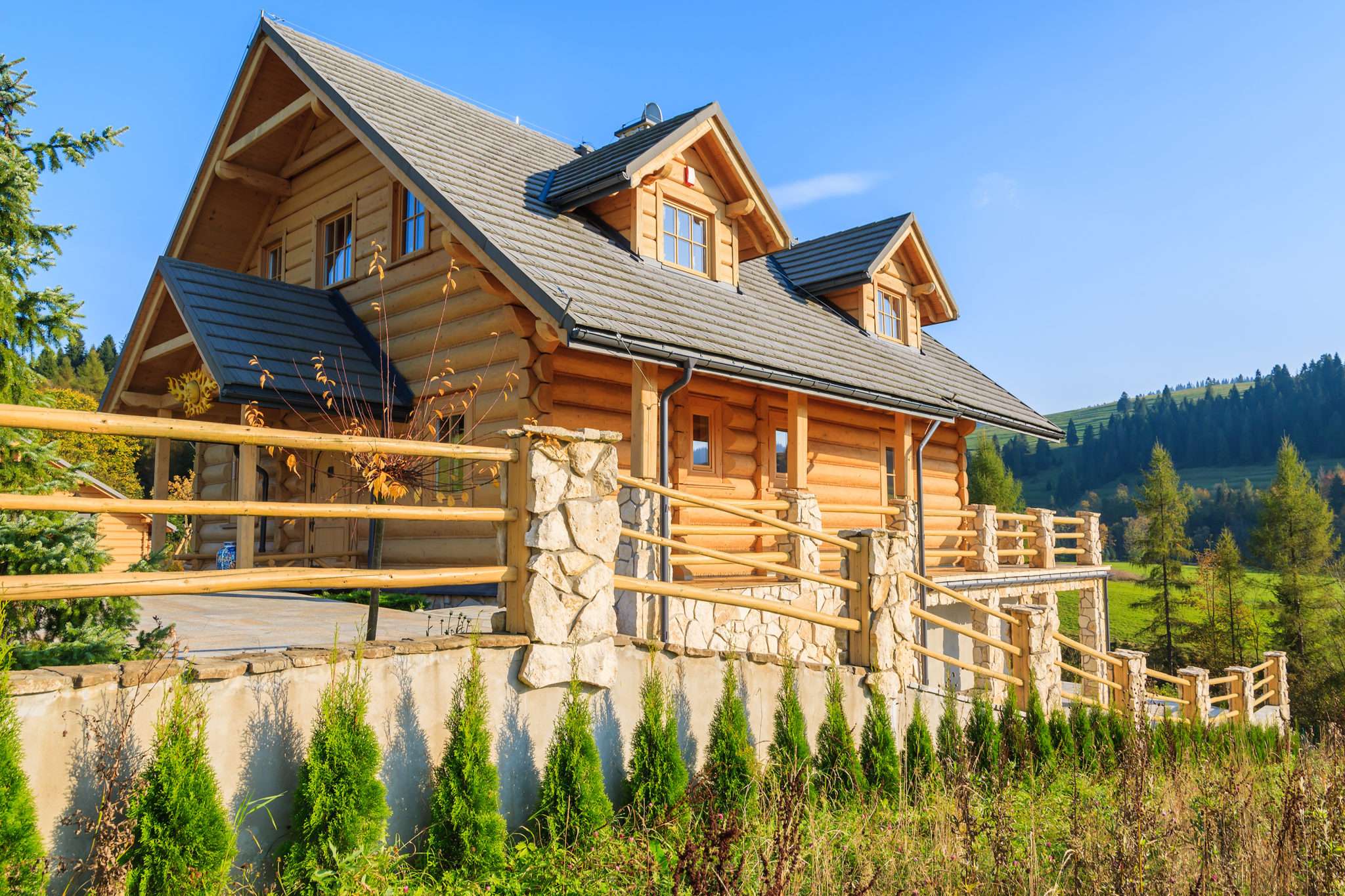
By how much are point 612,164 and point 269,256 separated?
6928 mm

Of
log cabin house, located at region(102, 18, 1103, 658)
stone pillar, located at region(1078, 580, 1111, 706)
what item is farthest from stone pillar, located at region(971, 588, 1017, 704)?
stone pillar, located at region(1078, 580, 1111, 706)

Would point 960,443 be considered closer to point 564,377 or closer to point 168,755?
point 564,377

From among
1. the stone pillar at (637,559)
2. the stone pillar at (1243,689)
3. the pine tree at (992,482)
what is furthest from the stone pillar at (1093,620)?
the pine tree at (992,482)

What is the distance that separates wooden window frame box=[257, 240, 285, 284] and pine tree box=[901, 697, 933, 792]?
40.4ft

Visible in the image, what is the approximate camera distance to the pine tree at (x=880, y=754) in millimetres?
6406

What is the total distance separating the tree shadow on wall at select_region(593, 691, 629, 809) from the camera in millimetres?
5340

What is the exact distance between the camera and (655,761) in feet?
17.3

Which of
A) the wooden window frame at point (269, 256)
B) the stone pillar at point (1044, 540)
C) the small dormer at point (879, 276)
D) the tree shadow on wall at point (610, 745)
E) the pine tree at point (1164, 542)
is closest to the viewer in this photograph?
the tree shadow on wall at point (610, 745)

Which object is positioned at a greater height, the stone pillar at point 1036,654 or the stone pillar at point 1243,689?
the stone pillar at point 1036,654

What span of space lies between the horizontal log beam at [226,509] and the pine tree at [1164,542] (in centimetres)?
4048

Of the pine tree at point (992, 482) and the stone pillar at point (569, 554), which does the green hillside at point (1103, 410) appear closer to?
the pine tree at point (992, 482)

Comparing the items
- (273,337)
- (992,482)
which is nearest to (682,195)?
(273,337)

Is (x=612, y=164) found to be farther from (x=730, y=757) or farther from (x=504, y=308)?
(x=730, y=757)

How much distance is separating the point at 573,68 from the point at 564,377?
17.5 feet
